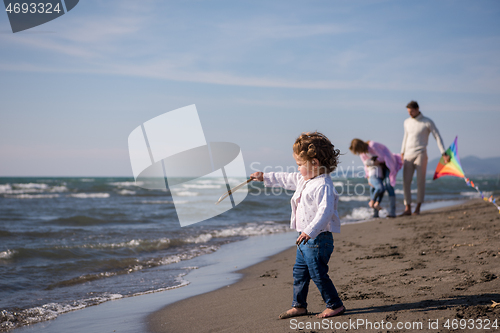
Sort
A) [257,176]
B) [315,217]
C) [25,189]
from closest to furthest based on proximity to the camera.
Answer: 1. [315,217]
2. [257,176]
3. [25,189]

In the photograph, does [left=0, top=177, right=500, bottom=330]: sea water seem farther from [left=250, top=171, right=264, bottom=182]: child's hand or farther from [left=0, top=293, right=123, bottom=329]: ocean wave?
[left=250, top=171, right=264, bottom=182]: child's hand

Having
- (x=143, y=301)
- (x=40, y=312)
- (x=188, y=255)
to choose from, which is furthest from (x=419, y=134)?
(x=40, y=312)

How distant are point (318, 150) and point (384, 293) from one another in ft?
4.23

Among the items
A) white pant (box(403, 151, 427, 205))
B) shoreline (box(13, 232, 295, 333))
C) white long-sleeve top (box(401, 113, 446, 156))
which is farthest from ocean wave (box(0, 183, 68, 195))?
white long-sleeve top (box(401, 113, 446, 156))

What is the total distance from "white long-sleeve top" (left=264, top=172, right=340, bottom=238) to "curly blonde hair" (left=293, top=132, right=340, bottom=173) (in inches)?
3.3

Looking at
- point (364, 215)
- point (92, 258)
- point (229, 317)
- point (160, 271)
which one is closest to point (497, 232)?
point (229, 317)

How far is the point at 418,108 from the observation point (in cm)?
783

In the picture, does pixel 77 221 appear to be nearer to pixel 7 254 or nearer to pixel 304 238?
pixel 7 254

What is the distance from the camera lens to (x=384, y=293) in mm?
3033

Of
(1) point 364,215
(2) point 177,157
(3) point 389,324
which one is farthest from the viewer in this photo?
(1) point 364,215

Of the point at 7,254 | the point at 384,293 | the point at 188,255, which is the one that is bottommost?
the point at 188,255

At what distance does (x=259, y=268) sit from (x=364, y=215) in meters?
7.15

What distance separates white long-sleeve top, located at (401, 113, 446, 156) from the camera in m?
7.62

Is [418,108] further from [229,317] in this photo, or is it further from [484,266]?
[229,317]
